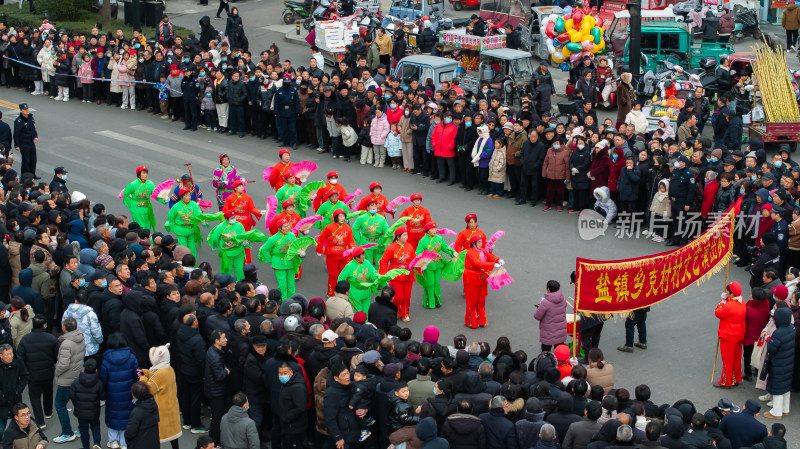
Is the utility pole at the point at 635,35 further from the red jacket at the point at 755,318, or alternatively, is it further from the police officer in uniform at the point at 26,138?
the police officer in uniform at the point at 26,138

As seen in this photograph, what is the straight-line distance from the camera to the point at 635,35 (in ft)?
80.9

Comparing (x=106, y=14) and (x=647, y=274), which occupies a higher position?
(x=106, y=14)

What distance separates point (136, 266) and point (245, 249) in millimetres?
3000

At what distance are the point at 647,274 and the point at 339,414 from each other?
453 centimetres

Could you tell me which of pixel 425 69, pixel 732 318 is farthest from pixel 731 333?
pixel 425 69

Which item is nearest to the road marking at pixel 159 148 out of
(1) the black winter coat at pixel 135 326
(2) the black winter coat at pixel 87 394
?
(1) the black winter coat at pixel 135 326

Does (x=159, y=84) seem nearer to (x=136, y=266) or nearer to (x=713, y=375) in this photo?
(x=136, y=266)

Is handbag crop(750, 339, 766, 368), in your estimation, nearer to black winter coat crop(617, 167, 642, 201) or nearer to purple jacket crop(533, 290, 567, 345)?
purple jacket crop(533, 290, 567, 345)

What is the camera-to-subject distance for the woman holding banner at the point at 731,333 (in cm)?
1409

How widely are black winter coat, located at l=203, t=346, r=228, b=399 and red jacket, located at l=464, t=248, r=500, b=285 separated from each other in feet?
14.4

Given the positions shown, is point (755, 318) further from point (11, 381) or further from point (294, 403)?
point (11, 381)

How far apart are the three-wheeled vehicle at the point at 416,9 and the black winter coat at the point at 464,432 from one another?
22494mm

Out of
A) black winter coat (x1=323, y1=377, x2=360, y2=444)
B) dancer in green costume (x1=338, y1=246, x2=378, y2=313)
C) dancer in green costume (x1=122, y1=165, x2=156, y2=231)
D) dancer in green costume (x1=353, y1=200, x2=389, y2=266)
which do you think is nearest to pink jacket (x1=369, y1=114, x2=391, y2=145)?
dancer in green costume (x1=122, y1=165, x2=156, y2=231)

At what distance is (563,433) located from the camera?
11469 millimetres
